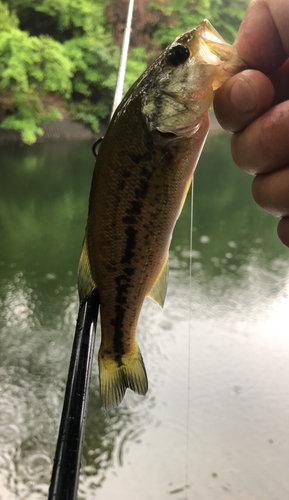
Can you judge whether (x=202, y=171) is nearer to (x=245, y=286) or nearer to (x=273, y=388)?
(x=245, y=286)

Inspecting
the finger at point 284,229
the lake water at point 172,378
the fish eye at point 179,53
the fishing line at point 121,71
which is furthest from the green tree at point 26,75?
the finger at point 284,229

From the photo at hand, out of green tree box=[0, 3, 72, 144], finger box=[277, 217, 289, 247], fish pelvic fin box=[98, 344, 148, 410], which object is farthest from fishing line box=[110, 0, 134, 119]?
green tree box=[0, 3, 72, 144]

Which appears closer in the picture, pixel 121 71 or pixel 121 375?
pixel 121 375

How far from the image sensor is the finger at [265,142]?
64 centimetres

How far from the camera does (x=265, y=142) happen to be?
669mm

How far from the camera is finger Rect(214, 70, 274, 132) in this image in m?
0.65

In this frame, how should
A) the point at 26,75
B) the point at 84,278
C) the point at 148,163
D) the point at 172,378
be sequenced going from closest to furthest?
1. the point at 148,163
2. the point at 84,278
3. the point at 172,378
4. the point at 26,75

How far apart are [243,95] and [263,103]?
55 mm

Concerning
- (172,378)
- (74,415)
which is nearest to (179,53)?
(74,415)

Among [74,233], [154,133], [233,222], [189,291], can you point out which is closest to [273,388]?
[189,291]

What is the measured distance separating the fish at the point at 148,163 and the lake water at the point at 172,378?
197 cm

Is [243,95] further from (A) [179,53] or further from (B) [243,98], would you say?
(A) [179,53]

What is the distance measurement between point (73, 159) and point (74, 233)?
5213mm

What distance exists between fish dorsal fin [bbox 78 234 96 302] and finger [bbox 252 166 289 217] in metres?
0.43
